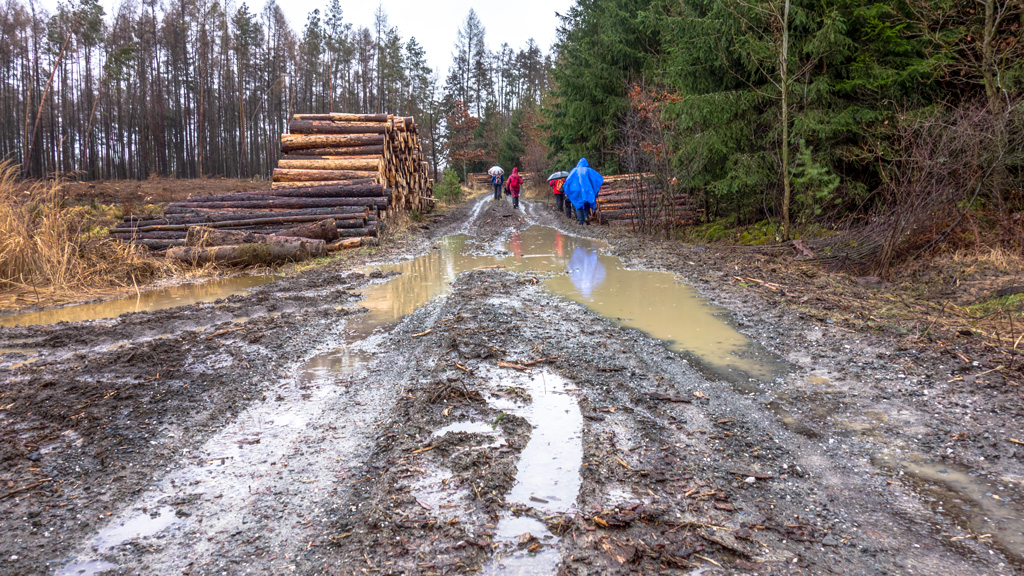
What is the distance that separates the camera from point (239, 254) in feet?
32.5

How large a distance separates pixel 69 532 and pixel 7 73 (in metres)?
53.9

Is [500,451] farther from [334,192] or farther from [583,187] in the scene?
[583,187]

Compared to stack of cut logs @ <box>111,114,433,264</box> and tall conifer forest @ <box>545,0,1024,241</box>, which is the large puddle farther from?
tall conifer forest @ <box>545,0,1024,241</box>

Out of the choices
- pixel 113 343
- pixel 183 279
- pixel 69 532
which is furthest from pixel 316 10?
pixel 69 532

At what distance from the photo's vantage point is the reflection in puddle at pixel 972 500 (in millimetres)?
2311

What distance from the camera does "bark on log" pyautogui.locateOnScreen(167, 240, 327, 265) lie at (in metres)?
9.84

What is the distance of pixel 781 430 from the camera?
3.32 m

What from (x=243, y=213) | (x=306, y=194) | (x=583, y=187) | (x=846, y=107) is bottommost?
→ (x=243, y=213)

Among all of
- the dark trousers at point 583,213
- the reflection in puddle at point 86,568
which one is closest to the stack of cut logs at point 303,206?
the dark trousers at point 583,213

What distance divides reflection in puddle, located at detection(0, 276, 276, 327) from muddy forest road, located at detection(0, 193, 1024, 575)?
0.94 m

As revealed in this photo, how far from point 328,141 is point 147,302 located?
424 inches

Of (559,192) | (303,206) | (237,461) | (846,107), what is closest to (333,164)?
(303,206)

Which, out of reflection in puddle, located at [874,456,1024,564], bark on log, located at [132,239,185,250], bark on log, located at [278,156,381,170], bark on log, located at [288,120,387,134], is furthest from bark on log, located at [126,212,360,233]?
reflection in puddle, located at [874,456,1024,564]

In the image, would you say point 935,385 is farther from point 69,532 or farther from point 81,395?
point 81,395
